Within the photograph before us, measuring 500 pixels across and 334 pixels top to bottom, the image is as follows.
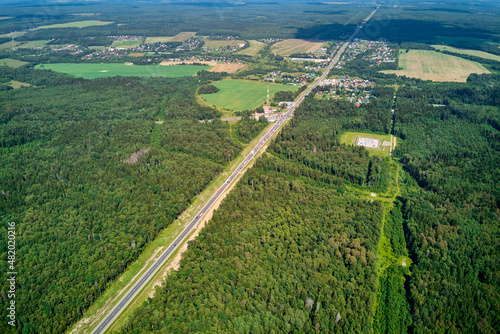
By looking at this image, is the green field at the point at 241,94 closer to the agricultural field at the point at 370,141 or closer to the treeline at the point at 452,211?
the agricultural field at the point at 370,141

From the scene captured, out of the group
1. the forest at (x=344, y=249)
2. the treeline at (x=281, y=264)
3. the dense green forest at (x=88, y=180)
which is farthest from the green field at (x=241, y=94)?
the treeline at (x=281, y=264)

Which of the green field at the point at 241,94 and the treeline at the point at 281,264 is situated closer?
the treeline at the point at 281,264

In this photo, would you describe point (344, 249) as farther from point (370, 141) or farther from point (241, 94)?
point (241, 94)

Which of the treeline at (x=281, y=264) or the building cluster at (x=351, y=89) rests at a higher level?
the treeline at (x=281, y=264)

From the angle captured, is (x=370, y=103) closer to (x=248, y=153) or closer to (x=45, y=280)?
(x=248, y=153)

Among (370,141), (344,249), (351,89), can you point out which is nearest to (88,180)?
(344,249)

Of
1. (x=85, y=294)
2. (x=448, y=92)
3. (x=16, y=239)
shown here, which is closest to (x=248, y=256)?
(x=85, y=294)

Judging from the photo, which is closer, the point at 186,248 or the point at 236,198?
the point at 186,248
